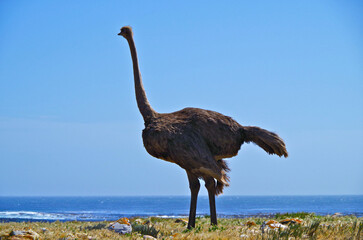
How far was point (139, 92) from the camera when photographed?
13.9 metres

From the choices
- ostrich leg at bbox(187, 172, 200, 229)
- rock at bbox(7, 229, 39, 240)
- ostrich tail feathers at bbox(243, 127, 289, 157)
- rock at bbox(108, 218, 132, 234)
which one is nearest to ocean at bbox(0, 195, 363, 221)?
ostrich tail feathers at bbox(243, 127, 289, 157)

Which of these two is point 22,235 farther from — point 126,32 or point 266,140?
point 126,32

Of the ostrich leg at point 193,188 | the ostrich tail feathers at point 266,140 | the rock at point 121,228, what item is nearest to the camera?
the rock at point 121,228

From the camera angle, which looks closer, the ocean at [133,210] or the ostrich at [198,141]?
the ostrich at [198,141]

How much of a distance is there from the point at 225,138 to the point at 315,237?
12.3ft

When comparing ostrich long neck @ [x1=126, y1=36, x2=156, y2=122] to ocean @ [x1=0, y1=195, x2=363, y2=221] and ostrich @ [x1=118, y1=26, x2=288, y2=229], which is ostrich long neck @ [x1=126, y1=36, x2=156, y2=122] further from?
ocean @ [x1=0, y1=195, x2=363, y2=221]

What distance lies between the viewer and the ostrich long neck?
528 inches

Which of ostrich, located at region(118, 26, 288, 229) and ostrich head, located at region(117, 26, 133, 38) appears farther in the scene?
ostrich head, located at region(117, 26, 133, 38)

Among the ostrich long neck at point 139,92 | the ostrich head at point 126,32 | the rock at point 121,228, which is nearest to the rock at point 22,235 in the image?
the rock at point 121,228

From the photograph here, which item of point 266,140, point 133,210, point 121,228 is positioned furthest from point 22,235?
point 133,210

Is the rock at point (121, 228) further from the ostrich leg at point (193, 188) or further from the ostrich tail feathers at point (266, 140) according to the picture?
the ostrich tail feathers at point (266, 140)

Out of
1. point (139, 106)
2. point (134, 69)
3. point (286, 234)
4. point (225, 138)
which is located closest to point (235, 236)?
point (286, 234)

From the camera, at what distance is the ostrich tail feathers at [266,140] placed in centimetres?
1285

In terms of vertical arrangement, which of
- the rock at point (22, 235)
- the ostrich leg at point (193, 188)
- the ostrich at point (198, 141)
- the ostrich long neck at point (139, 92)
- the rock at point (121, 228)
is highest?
the ostrich long neck at point (139, 92)
